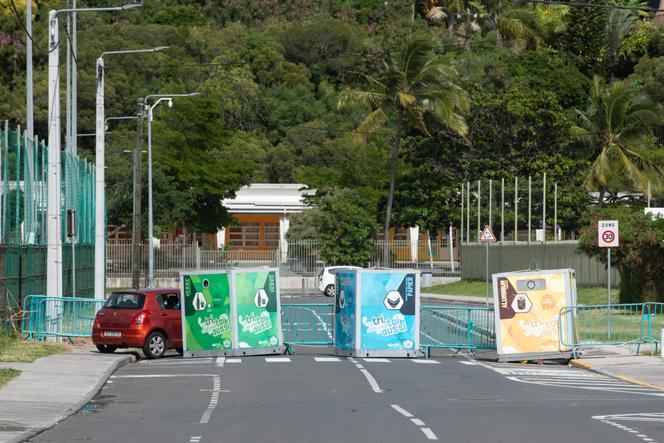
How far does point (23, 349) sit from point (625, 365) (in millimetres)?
12485

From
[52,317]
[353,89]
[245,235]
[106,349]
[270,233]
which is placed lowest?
[106,349]

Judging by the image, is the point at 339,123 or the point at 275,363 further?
the point at 339,123

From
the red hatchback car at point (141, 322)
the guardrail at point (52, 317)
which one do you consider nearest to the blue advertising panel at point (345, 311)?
the red hatchback car at point (141, 322)

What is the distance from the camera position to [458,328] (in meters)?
30.1

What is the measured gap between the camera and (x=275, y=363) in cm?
2616

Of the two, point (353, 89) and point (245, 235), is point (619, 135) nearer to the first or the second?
point (353, 89)

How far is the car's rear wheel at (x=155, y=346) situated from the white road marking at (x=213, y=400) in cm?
482

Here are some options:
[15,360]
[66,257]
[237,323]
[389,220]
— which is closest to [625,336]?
[237,323]

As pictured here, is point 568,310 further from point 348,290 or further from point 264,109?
point 264,109

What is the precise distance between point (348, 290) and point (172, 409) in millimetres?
10087

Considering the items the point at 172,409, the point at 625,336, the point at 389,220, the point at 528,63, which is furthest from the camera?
the point at 528,63

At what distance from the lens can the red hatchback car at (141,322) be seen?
27328 millimetres

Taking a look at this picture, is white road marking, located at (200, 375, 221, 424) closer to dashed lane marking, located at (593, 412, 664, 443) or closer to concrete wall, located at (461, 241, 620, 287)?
dashed lane marking, located at (593, 412, 664, 443)

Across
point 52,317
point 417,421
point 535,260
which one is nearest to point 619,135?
point 535,260
